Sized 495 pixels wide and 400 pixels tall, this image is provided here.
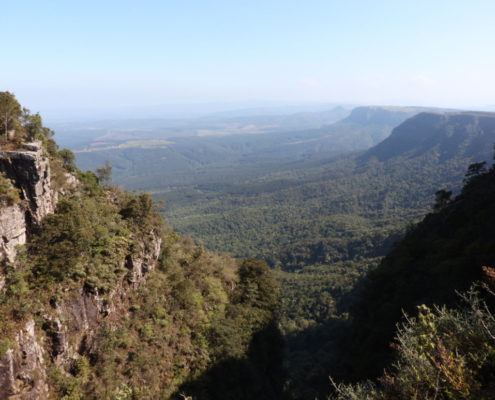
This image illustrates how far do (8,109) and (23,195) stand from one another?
246 inches

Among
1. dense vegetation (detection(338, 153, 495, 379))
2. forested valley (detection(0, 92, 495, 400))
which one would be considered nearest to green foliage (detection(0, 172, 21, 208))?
forested valley (detection(0, 92, 495, 400))

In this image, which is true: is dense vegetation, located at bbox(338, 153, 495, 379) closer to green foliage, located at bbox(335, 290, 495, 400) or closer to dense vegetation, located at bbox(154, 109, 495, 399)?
dense vegetation, located at bbox(154, 109, 495, 399)

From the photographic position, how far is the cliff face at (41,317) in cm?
1123

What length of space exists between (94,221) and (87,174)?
7.01 metres

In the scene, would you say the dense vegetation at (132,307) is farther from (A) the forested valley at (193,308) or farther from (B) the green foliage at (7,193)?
(B) the green foliage at (7,193)

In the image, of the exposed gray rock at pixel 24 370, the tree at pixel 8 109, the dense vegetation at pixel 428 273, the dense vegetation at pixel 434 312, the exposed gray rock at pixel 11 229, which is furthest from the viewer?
the dense vegetation at pixel 428 273

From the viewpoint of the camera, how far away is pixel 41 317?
1241cm

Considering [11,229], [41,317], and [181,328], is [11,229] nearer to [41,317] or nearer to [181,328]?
[41,317]

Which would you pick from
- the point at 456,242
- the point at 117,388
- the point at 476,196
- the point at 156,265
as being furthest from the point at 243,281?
the point at 476,196

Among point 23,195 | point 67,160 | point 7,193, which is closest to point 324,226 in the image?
point 67,160

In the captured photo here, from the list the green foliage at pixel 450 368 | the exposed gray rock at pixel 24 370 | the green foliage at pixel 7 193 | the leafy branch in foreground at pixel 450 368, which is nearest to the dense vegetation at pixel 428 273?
the green foliage at pixel 450 368

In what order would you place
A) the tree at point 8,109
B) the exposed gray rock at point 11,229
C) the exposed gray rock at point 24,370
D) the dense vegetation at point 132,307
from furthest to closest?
the tree at point 8,109 → the dense vegetation at point 132,307 → the exposed gray rock at point 11,229 → the exposed gray rock at point 24,370

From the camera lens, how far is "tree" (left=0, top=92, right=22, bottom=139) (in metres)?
15.6

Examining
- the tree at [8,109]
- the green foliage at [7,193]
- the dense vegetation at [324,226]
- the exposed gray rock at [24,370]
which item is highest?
the tree at [8,109]
